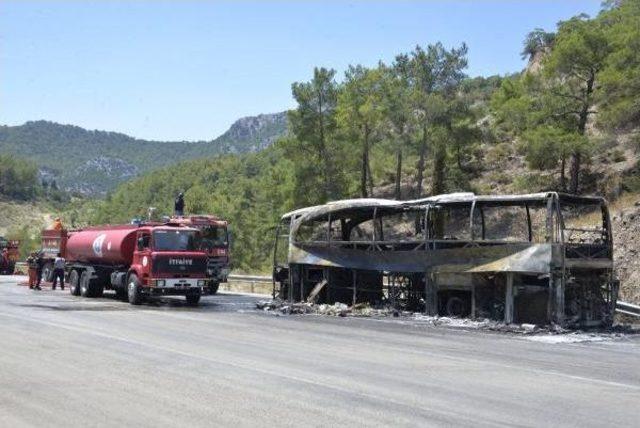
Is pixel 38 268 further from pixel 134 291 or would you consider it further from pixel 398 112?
pixel 398 112

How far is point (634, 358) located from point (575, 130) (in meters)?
30.2

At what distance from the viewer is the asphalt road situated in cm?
794

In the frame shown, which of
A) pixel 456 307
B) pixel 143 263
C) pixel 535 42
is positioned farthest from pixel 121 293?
pixel 535 42

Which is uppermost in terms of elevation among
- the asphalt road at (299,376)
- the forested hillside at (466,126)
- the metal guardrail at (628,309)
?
the forested hillside at (466,126)

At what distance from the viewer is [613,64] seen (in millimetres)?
39125

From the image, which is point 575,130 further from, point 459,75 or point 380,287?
point 380,287

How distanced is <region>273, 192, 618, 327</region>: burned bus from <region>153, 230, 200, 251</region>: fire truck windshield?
3478 mm

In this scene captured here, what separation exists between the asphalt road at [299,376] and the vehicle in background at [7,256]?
34.8 metres

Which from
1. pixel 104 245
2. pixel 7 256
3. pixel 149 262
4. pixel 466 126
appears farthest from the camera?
pixel 7 256

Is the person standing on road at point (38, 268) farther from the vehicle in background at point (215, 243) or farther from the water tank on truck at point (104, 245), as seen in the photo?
the vehicle in background at point (215, 243)

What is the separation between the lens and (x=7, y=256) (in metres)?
50.8

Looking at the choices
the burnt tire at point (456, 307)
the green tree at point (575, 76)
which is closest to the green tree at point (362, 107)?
the green tree at point (575, 76)

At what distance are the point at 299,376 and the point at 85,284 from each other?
66.8 feet

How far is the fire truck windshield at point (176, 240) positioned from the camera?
24.9 metres
